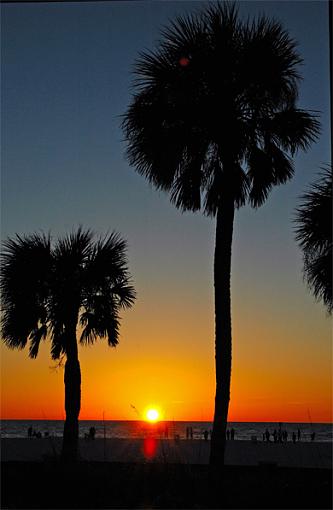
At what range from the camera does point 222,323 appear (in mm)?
17781

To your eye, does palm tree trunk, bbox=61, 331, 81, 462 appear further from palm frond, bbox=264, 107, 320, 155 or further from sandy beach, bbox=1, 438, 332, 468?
palm frond, bbox=264, 107, 320, 155

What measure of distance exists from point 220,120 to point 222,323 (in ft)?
14.2

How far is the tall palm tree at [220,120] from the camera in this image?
714 inches

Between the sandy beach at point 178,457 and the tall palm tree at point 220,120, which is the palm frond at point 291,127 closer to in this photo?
the tall palm tree at point 220,120

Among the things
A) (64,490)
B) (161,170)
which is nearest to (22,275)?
(161,170)

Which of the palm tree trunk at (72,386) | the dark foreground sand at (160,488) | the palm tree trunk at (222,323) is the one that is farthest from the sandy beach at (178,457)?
the palm tree trunk at (222,323)

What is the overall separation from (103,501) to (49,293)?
433 inches

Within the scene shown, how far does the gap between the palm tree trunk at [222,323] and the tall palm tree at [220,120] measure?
0.8 inches

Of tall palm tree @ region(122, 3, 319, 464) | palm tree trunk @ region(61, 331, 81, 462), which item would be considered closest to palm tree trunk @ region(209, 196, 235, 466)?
tall palm tree @ region(122, 3, 319, 464)

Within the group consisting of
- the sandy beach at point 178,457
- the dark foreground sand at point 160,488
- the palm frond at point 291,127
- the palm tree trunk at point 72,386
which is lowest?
the sandy beach at point 178,457

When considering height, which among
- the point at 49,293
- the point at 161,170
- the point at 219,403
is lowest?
the point at 219,403

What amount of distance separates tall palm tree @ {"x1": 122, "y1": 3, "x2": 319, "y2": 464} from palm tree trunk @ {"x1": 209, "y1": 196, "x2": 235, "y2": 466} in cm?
2

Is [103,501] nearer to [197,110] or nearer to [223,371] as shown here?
[223,371]

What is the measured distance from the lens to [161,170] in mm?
18500
